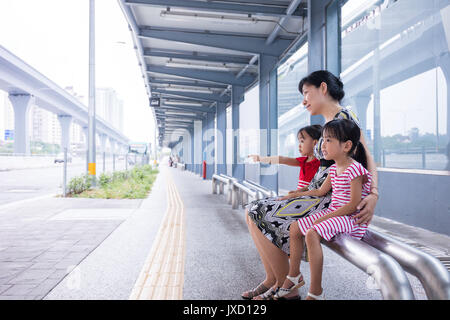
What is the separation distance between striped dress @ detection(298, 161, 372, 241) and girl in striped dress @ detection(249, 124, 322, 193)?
0.54 metres

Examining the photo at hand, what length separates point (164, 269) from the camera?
3.25m

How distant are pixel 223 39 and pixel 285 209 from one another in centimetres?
→ 660

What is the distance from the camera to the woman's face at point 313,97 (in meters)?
2.48

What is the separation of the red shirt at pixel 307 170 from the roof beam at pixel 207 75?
864 cm

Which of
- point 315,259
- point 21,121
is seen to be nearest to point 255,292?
point 315,259

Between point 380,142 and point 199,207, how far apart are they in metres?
3.73

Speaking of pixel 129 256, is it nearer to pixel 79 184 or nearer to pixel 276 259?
pixel 276 259

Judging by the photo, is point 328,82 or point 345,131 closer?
point 345,131

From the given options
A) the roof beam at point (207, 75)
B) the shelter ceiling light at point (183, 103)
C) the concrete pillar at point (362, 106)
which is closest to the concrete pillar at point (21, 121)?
the shelter ceiling light at point (183, 103)

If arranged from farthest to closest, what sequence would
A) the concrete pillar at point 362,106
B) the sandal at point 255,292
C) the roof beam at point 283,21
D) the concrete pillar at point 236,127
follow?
1. the concrete pillar at point 236,127
2. the roof beam at point 283,21
3. the concrete pillar at point 362,106
4. the sandal at point 255,292

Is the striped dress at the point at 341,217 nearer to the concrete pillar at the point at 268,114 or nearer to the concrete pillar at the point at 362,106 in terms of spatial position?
the concrete pillar at the point at 362,106

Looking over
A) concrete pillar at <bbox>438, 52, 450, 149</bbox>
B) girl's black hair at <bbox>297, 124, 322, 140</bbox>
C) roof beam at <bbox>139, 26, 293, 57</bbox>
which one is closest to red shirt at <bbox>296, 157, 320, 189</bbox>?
girl's black hair at <bbox>297, 124, 322, 140</bbox>

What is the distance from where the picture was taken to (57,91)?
31.6 meters
